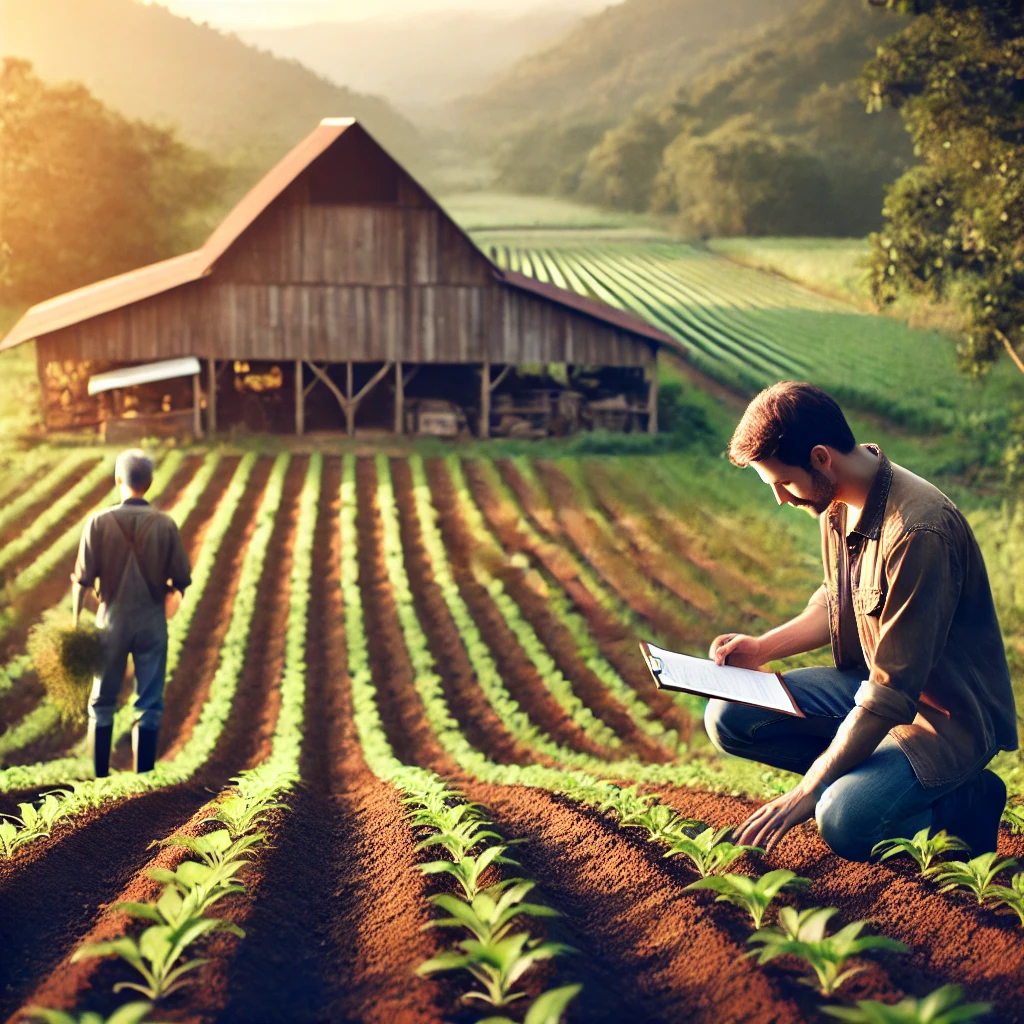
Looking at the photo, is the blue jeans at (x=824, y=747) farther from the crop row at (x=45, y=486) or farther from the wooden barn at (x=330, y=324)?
the wooden barn at (x=330, y=324)

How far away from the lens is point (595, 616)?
596 inches

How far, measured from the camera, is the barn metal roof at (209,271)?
2570cm

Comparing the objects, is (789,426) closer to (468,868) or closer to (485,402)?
A: (468,868)

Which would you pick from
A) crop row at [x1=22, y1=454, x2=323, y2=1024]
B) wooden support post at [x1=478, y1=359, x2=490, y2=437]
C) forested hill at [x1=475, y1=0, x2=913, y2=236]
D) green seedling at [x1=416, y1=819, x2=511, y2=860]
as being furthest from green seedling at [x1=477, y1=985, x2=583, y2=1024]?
forested hill at [x1=475, y1=0, x2=913, y2=236]

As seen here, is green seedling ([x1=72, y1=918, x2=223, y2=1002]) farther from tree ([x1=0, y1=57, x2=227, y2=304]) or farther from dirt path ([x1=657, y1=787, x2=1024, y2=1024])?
tree ([x1=0, y1=57, x2=227, y2=304])

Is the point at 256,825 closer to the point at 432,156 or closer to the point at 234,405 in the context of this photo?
the point at 234,405

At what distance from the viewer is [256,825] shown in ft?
17.0

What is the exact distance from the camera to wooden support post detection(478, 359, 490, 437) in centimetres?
2698

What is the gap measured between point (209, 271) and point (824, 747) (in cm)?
2328

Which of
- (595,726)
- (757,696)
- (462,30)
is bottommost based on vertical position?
(595,726)

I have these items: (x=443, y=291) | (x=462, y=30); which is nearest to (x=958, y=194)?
(x=443, y=291)

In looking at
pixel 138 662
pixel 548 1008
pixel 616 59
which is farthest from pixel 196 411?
pixel 616 59

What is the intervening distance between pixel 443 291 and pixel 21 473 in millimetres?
9823

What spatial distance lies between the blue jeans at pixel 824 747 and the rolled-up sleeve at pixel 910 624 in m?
0.30
